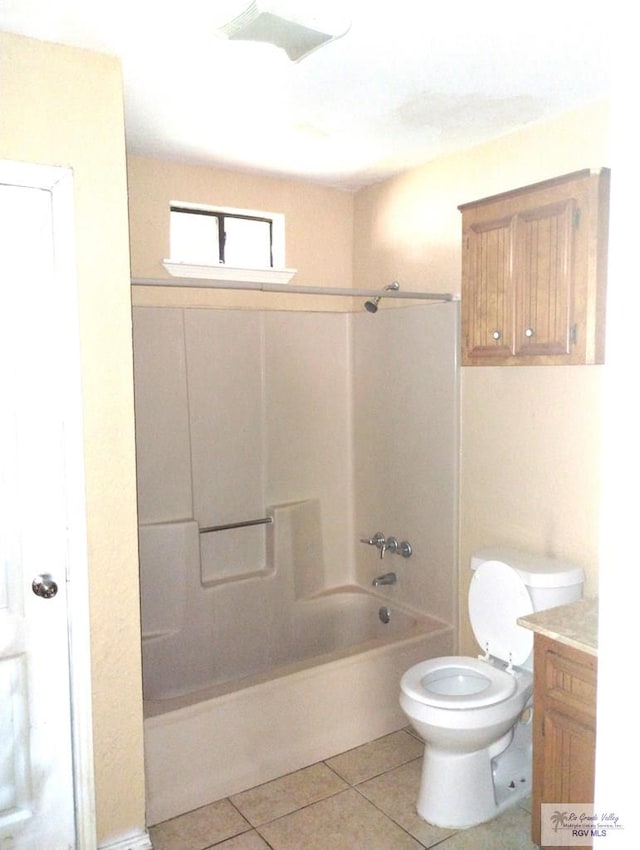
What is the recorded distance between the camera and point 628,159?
3.06 feet

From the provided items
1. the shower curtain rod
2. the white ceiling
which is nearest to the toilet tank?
the shower curtain rod

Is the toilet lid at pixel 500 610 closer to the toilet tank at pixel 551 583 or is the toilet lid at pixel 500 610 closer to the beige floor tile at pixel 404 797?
the toilet tank at pixel 551 583

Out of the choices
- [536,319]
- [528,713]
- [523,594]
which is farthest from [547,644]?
[536,319]

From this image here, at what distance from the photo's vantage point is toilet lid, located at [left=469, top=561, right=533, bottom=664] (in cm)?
252

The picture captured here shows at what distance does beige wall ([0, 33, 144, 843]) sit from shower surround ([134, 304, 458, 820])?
770mm

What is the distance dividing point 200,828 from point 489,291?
7.00 ft

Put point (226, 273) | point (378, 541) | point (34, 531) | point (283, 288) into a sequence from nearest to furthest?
point (34, 531)
point (283, 288)
point (226, 273)
point (378, 541)

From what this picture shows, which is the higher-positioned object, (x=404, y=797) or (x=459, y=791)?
(x=459, y=791)

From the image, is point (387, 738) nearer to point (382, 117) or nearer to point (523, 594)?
point (523, 594)

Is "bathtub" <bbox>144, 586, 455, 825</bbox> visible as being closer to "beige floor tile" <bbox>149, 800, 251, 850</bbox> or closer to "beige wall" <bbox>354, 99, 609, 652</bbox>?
"beige floor tile" <bbox>149, 800, 251, 850</bbox>

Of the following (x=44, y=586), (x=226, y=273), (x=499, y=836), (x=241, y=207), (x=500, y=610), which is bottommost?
(x=499, y=836)

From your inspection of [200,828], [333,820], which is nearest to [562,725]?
[333,820]

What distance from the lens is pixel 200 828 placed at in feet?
7.74

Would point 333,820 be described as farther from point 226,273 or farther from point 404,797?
point 226,273
